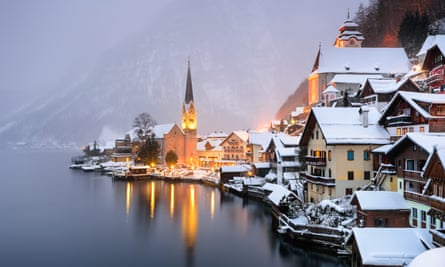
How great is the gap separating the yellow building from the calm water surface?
244 inches

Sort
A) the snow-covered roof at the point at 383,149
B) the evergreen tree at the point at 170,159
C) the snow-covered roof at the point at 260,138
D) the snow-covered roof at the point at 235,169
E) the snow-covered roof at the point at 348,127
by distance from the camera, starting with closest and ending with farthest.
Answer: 1. the snow-covered roof at the point at 383,149
2. the snow-covered roof at the point at 348,127
3. the snow-covered roof at the point at 235,169
4. the snow-covered roof at the point at 260,138
5. the evergreen tree at the point at 170,159

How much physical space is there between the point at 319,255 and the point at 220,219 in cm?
1336

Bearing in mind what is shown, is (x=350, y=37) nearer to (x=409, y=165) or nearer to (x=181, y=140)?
(x=181, y=140)

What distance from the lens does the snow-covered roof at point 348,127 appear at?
92.2 ft

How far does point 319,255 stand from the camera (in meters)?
22.7

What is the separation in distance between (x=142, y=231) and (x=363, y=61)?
149 feet

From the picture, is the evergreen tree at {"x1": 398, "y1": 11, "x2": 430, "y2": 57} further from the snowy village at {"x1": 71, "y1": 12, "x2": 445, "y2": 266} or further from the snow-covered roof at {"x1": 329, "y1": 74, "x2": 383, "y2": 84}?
the snowy village at {"x1": 71, "y1": 12, "x2": 445, "y2": 266}

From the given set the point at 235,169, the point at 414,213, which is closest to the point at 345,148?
the point at 414,213

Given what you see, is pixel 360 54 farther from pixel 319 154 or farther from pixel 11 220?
pixel 11 220

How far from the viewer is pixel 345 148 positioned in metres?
28.7

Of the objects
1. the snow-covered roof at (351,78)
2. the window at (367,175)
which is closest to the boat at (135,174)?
the snow-covered roof at (351,78)

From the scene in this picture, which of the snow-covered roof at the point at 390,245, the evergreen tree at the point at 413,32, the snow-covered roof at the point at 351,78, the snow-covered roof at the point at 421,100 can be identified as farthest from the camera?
the evergreen tree at the point at 413,32

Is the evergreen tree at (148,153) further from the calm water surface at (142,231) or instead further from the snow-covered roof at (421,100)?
the snow-covered roof at (421,100)

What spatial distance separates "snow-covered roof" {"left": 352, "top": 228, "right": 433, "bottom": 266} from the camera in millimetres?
15547
